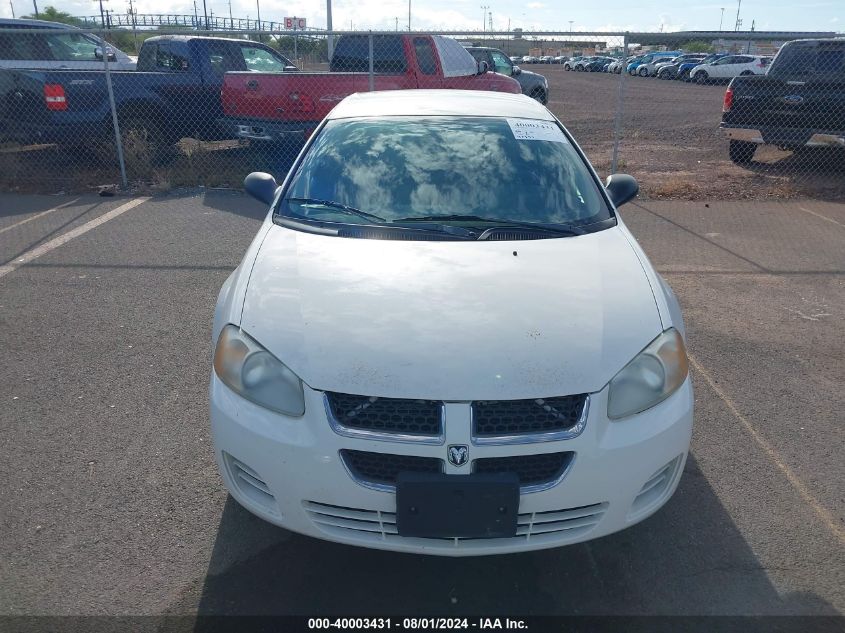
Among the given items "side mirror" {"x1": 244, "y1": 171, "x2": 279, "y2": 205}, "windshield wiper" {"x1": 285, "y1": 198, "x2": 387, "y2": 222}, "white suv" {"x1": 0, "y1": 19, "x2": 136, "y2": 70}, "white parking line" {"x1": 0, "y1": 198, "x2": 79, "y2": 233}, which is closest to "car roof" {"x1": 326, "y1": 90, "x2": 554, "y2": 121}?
"side mirror" {"x1": 244, "y1": 171, "x2": 279, "y2": 205}

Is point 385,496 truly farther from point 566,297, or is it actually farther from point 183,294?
point 183,294

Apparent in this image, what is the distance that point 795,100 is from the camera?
32.2 feet

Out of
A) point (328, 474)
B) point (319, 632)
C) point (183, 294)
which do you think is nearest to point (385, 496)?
point (328, 474)

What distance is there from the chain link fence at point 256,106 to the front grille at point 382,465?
23.1ft

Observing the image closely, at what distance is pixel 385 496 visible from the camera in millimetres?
2422

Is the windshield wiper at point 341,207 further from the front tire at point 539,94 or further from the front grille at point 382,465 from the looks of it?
the front tire at point 539,94

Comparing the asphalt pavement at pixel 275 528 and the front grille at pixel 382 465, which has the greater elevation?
the front grille at pixel 382 465

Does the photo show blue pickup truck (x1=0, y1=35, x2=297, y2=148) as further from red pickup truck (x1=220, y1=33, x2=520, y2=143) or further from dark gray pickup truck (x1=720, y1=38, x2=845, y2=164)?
dark gray pickup truck (x1=720, y1=38, x2=845, y2=164)

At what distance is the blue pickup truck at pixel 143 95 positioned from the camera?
30.2 feet

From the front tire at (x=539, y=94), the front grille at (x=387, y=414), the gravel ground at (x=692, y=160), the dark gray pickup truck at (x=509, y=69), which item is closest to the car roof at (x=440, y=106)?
the front grille at (x=387, y=414)

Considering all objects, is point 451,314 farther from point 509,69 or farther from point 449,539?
point 509,69

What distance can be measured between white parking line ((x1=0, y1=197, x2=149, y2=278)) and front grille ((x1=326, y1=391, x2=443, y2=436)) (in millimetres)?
5044

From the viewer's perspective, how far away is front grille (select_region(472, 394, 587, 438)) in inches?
96.0

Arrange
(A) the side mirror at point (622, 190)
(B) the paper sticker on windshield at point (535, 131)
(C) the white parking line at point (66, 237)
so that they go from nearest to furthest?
1. (B) the paper sticker on windshield at point (535, 131)
2. (A) the side mirror at point (622, 190)
3. (C) the white parking line at point (66, 237)
